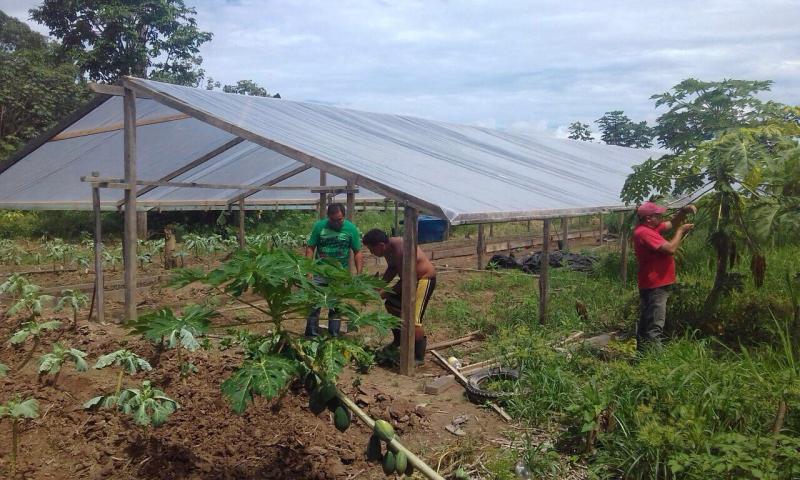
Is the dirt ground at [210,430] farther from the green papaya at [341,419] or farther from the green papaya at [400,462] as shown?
the green papaya at [400,462]

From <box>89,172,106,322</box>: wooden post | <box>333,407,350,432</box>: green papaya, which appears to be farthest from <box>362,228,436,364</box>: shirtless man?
<box>89,172,106,322</box>: wooden post

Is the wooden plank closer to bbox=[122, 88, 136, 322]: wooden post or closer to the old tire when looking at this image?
bbox=[122, 88, 136, 322]: wooden post

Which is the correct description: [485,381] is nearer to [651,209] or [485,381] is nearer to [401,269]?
[401,269]

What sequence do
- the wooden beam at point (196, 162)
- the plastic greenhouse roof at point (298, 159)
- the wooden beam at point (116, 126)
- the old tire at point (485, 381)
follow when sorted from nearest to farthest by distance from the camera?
the old tire at point (485, 381) < the plastic greenhouse roof at point (298, 159) < the wooden beam at point (196, 162) < the wooden beam at point (116, 126)

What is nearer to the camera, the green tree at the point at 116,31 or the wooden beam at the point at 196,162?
the wooden beam at the point at 196,162

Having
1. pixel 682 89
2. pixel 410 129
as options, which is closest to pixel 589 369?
pixel 410 129

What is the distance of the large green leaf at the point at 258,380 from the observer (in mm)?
2803

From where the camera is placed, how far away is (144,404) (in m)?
3.59

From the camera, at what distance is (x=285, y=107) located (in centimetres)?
852

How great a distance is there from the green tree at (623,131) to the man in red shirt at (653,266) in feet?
109

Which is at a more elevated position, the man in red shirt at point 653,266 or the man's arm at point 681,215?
the man's arm at point 681,215

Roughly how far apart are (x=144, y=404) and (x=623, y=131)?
37.6 meters

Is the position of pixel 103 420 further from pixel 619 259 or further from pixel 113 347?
pixel 619 259

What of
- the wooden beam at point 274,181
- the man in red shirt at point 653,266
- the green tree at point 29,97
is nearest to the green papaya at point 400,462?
the man in red shirt at point 653,266
